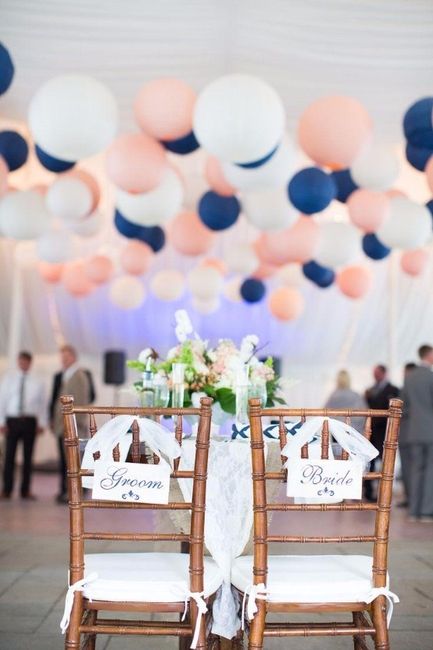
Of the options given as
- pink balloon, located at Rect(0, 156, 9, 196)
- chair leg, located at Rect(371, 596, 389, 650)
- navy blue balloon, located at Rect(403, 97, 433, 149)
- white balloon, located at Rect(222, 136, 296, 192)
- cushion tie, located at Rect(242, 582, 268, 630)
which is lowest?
chair leg, located at Rect(371, 596, 389, 650)

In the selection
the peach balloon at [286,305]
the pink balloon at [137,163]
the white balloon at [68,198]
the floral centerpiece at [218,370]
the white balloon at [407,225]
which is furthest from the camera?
the peach balloon at [286,305]

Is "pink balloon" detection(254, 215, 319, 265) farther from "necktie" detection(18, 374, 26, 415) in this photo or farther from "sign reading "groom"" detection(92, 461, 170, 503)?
"sign reading "groom"" detection(92, 461, 170, 503)

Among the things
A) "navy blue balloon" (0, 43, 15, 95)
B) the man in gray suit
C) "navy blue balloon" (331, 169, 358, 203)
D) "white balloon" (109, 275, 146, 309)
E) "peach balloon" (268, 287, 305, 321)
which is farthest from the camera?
"peach balloon" (268, 287, 305, 321)

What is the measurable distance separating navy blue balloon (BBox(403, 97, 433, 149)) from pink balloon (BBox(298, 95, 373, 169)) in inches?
9.0

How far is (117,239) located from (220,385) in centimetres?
798

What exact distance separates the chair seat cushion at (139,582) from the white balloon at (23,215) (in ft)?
13.2

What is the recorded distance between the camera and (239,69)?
22.1 feet

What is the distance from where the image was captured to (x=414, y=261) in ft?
24.7

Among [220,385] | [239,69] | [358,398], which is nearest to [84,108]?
[220,385]

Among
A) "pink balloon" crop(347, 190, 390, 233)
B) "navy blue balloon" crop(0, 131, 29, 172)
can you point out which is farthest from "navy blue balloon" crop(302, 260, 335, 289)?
"navy blue balloon" crop(0, 131, 29, 172)

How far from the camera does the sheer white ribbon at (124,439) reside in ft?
6.66

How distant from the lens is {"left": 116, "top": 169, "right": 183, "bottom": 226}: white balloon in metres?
5.60

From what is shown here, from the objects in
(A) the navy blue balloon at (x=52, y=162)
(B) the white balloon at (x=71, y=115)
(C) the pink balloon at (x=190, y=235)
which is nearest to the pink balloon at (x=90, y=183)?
(A) the navy blue balloon at (x=52, y=162)

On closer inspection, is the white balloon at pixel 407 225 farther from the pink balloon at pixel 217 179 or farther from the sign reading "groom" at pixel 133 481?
the sign reading "groom" at pixel 133 481
